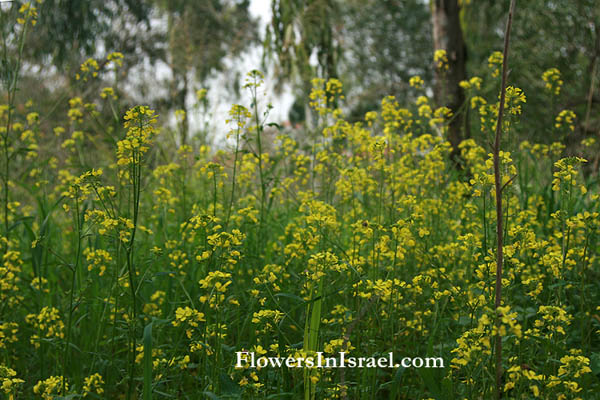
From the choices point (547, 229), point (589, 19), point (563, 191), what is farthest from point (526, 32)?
point (563, 191)

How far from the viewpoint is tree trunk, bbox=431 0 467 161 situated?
449cm

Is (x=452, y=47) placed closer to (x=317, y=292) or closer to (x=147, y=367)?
(x=317, y=292)

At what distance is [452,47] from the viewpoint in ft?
15.3

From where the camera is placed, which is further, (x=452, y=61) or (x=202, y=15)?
(x=202, y=15)

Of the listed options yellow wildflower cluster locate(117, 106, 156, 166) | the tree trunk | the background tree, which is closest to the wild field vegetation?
yellow wildflower cluster locate(117, 106, 156, 166)

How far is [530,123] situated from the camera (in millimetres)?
10250

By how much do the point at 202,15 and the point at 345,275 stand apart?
13.8 meters

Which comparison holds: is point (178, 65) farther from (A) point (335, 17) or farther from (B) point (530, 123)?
(B) point (530, 123)

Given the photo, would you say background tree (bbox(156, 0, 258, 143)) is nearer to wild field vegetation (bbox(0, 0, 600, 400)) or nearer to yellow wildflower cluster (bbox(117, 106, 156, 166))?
wild field vegetation (bbox(0, 0, 600, 400))

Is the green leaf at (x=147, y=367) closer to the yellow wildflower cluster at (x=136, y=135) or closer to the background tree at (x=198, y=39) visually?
the yellow wildflower cluster at (x=136, y=135)

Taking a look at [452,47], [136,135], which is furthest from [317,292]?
[452,47]

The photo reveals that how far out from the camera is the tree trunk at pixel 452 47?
449cm

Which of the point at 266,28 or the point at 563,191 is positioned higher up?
the point at 266,28

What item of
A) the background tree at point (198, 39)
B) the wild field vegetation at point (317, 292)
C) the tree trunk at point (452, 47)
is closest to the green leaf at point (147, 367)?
the wild field vegetation at point (317, 292)
